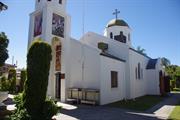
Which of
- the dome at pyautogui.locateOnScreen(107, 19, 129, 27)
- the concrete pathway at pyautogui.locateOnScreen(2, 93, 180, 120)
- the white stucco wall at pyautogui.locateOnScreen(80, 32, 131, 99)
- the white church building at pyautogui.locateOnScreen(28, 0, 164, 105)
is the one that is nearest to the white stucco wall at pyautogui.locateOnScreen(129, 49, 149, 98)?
the white church building at pyautogui.locateOnScreen(28, 0, 164, 105)

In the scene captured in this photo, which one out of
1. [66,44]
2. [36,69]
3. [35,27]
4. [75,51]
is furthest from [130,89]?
[36,69]

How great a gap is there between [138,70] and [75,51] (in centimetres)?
1010

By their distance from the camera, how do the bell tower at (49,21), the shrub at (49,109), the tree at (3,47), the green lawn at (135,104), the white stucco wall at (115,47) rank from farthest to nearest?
the white stucco wall at (115,47) < the bell tower at (49,21) < the green lawn at (135,104) < the tree at (3,47) < the shrub at (49,109)

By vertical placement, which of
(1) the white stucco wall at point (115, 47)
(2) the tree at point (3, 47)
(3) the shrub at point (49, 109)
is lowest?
(3) the shrub at point (49, 109)

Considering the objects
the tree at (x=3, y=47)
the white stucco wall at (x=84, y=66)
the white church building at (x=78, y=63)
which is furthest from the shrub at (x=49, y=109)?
the white stucco wall at (x=84, y=66)

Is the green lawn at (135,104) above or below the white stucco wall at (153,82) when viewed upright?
below

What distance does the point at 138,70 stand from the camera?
24172mm

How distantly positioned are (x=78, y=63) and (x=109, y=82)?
11.9 ft

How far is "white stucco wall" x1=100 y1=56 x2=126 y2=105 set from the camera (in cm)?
1636

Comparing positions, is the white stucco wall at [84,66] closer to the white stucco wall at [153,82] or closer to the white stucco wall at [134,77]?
the white stucco wall at [134,77]

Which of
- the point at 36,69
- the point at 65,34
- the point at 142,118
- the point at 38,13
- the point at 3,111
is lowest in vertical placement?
the point at 142,118

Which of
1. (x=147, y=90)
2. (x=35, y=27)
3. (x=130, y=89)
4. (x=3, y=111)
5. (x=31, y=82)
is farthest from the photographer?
(x=147, y=90)

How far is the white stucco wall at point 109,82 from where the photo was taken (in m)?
16.4

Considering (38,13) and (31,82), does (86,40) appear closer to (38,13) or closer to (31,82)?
(38,13)
